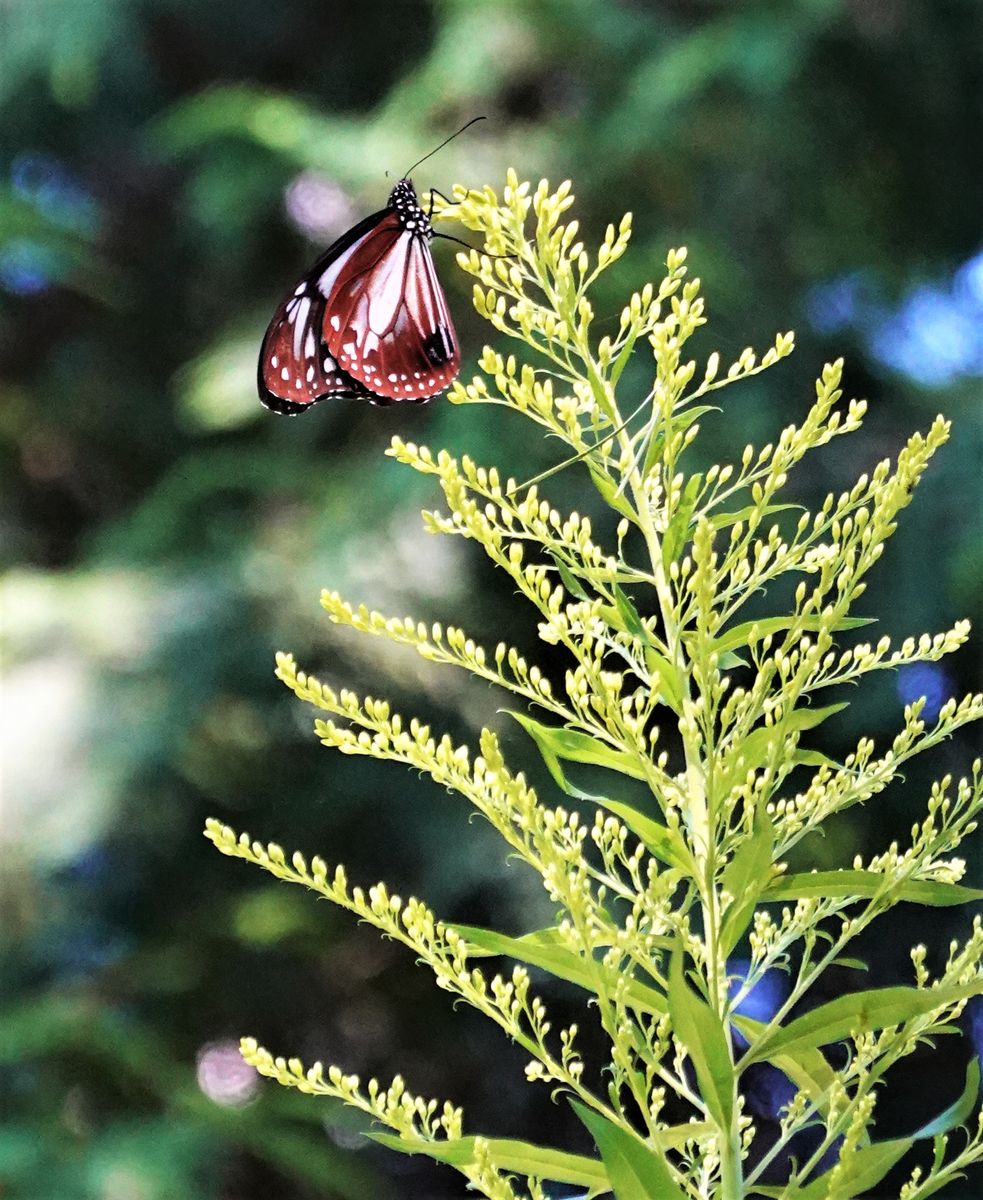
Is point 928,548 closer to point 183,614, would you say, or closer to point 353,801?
point 353,801

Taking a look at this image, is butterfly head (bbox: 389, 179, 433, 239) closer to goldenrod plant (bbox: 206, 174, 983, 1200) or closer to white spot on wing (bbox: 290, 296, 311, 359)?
white spot on wing (bbox: 290, 296, 311, 359)

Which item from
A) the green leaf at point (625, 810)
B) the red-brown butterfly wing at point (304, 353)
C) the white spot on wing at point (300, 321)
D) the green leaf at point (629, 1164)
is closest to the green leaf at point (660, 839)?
the green leaf at point (625, 810)

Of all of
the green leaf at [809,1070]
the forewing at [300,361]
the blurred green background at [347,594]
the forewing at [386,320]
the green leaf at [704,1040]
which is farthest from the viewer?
the blurred green background at [347,594]

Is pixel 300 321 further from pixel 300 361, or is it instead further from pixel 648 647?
pixel 648 647

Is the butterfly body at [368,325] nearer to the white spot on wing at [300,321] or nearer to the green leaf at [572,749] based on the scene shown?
the white spot on wing at [300,321]

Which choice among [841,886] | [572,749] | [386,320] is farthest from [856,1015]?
[386,320]
